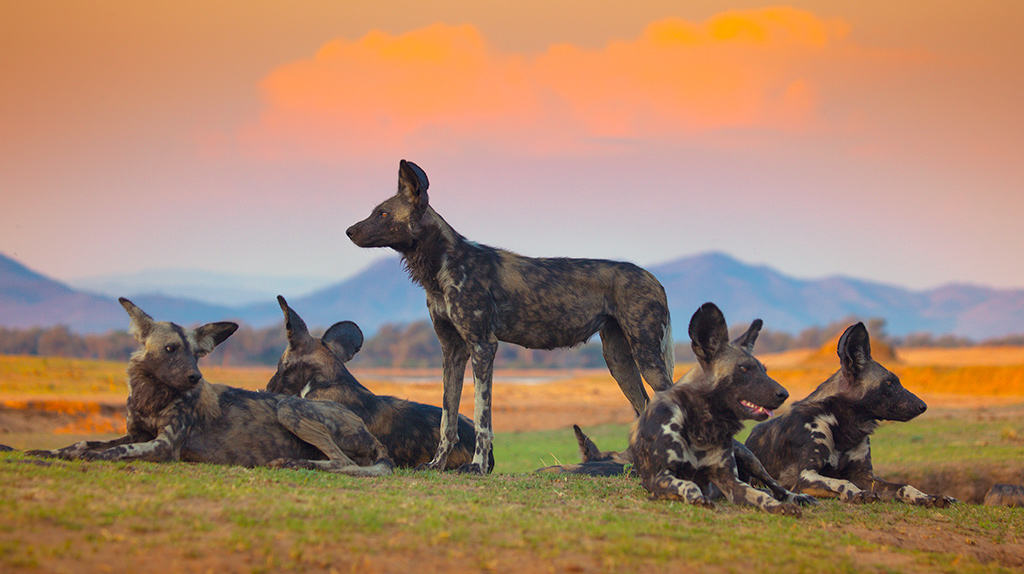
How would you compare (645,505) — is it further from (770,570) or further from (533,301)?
(533,301)

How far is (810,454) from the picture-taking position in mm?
8711

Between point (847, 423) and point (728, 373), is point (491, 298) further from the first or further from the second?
point (847, 423)

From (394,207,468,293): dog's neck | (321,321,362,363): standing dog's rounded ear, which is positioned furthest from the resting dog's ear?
(394,207,468,293): dog's neck

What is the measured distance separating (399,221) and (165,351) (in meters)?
2.90

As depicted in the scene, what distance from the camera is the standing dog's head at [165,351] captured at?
796 cm

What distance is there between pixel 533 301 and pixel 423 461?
7.76 feet

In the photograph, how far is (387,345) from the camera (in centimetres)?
8050

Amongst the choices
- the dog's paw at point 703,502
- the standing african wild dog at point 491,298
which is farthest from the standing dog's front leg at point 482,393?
the dog's paw at point 703,502

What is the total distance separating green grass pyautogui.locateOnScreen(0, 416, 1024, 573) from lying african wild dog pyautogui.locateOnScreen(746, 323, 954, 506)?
78 cm

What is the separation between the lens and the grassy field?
4.68 m

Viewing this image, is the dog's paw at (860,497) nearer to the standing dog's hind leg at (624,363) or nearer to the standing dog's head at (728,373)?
the standing dog's head at (728,373)

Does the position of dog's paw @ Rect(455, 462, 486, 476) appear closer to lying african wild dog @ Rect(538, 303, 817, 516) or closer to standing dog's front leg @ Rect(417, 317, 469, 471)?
standing dog's front leg @ Rect(417, 317, 469, 471)

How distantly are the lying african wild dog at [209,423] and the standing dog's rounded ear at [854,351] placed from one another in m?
5.00

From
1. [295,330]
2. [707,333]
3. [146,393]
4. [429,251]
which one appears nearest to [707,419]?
[707,333]
